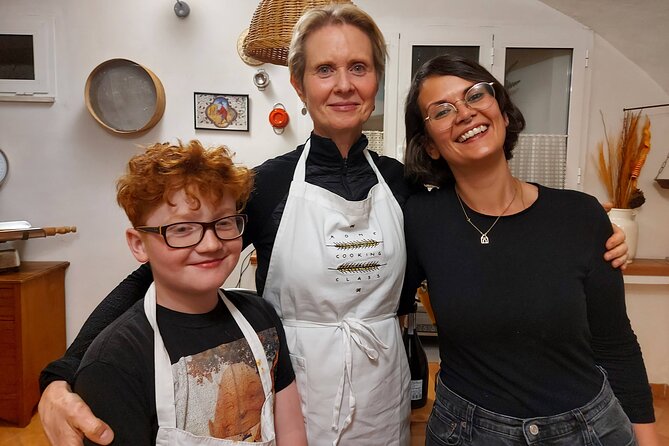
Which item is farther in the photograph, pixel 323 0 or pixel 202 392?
pixel 323 0

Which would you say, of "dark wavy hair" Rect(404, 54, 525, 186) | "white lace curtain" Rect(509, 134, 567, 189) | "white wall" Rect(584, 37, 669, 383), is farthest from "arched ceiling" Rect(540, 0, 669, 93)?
"dark wavy hair" Rect(404, 54, 525, 186)

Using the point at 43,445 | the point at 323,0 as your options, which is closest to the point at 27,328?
the point at 43,445

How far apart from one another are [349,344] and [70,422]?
1.85 ft

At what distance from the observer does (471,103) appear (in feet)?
3.37

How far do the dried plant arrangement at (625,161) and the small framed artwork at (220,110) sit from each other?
2.21m

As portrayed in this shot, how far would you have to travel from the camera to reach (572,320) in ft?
3.04

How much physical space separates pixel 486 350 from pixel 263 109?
2.16m

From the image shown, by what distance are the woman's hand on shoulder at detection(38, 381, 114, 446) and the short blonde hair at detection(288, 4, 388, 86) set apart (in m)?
0.83

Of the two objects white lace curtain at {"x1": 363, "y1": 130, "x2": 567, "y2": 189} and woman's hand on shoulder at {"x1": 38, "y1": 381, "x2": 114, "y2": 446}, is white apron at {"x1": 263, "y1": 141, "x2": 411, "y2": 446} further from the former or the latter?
white lace curtain at {"x1": 363, "y1": 130, "x2": 567, "y2": 189}

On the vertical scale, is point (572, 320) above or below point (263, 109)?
below

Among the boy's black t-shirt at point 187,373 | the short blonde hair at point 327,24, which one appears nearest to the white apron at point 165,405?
the boy's black t-shirt at point 187,373

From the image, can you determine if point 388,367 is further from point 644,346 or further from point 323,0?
point 644,346

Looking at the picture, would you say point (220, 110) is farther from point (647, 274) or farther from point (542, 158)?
point (647, 274)

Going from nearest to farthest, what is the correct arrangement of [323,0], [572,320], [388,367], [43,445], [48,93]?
[572,320] → [388,367] → [323,0] → [43,445] → [48,93]
